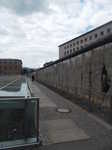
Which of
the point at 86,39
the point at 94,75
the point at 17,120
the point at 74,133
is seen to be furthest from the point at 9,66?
the point at 17,120

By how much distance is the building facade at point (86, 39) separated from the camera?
38.2 m

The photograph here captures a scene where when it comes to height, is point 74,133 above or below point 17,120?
below

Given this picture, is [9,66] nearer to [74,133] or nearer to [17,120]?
[74,133]

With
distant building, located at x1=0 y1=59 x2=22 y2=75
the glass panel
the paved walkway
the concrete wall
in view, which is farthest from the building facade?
distant building, located at x1=0 y1=59 x2=22 y2=75

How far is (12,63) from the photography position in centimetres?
8381

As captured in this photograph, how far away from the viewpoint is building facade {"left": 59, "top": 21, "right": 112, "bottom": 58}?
38.2 metres

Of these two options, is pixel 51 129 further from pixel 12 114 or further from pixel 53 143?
pixel 12 114

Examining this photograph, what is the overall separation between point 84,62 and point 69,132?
142 inches

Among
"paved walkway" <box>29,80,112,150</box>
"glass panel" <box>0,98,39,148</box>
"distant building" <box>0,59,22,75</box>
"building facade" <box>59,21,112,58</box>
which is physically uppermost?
"building facade" <box>59,21,112,58</box>

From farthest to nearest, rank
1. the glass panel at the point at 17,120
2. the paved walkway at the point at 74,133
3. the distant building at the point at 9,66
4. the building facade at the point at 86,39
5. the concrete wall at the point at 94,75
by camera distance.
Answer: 1. the distant building at the point at 9,66
2. the building facade at the point at 86,39
3. the concrete wall at the point at 94,75
4. the paved walkway at the point at 74,133
5. the glass panel at the point at 17,120

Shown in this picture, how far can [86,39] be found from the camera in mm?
48094

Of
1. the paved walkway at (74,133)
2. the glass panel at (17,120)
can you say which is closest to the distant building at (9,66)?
the paved walkway at (74,133)

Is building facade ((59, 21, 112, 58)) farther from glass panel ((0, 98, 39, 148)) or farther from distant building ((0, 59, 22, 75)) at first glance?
distant building ((0, 59, 22, 75))

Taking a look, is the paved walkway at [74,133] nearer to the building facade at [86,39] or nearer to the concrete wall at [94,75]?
the concrete wall at [94,75]
